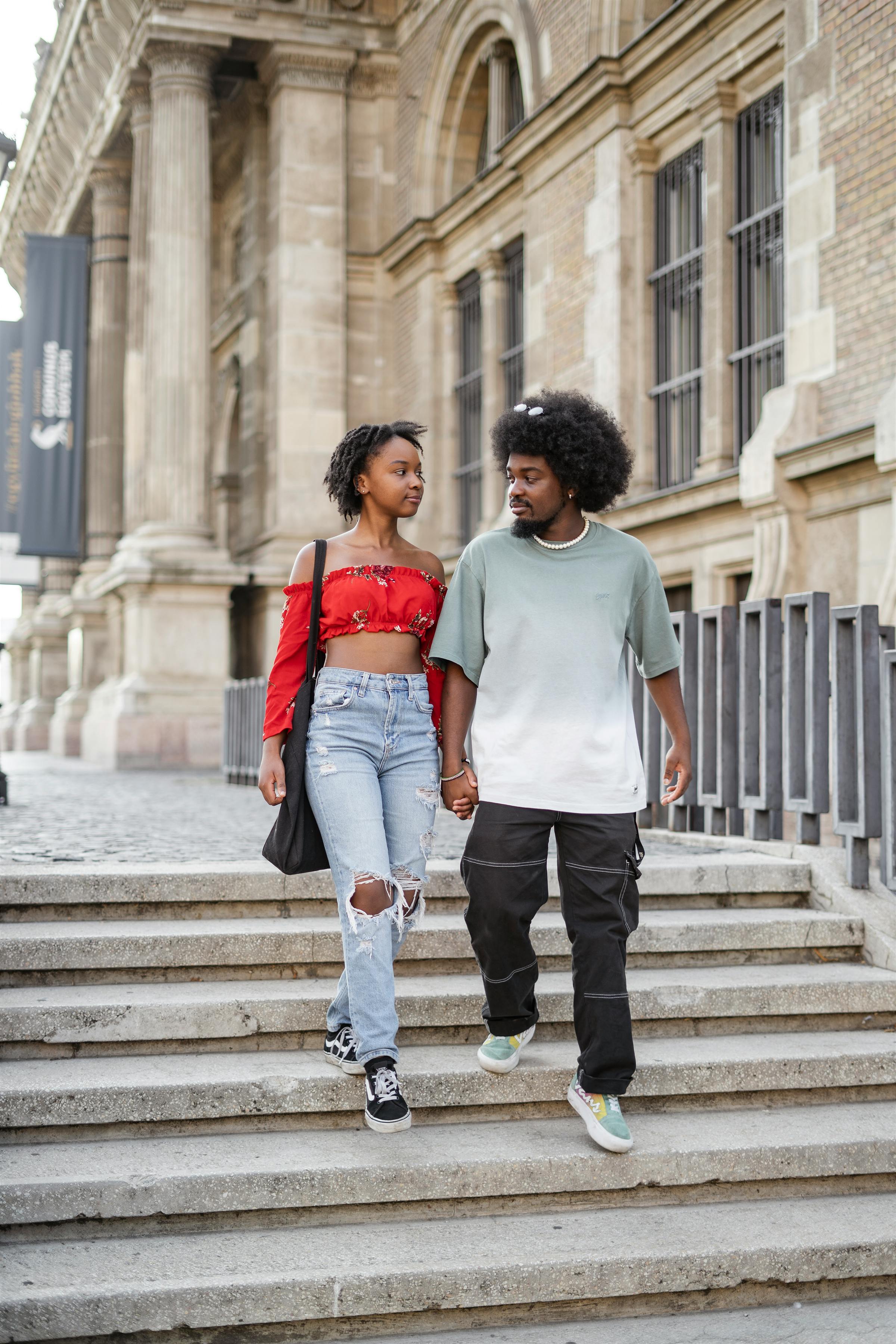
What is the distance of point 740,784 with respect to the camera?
621cm

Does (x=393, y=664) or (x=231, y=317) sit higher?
(x=231, y=317)

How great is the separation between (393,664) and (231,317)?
68.8 feet

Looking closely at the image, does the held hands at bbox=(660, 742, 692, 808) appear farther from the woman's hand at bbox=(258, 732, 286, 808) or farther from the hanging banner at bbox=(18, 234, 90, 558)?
the hanging banner at bbox=(18, 234, 90, 558)

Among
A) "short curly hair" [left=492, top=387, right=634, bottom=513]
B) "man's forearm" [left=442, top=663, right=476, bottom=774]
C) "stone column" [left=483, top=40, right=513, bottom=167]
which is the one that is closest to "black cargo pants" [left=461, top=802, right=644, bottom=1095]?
"man's forearm" [left=442, top=663, right=476, bottom=774]

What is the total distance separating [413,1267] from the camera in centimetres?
330

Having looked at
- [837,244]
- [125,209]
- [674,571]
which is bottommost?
[674,571]

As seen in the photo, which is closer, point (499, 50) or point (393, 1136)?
point (393, 1136)

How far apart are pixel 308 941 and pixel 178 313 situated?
15.0 m

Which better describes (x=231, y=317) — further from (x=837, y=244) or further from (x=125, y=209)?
(x=837, y=244)

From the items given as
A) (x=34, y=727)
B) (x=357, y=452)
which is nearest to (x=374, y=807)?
(x=357, y=452)

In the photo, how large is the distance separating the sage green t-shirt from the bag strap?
1.05ft

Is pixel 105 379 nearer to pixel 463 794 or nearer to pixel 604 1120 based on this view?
pixel 463 794

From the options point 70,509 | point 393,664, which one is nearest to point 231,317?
point 70,509

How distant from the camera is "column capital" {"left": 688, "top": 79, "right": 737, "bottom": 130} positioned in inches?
494
